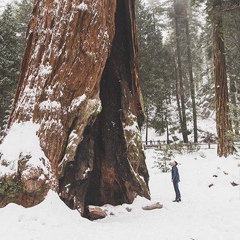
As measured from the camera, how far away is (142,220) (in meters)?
7.12

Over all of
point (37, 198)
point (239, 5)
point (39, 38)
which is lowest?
point (37, 198)

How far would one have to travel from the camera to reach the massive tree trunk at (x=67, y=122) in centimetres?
625

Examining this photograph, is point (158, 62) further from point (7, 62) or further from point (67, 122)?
point (67, 122)

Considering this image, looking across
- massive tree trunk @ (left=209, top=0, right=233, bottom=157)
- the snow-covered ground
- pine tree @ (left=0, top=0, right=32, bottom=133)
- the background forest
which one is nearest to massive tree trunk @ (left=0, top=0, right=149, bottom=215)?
the snow-covered ground

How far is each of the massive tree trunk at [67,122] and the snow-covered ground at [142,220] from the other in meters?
0.47

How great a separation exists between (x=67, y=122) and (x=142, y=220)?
10.2 ft

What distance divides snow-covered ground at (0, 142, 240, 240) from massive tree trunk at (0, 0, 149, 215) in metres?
0.47

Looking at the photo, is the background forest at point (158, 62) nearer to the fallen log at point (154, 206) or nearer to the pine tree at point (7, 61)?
the pine tree at point (7, 61)

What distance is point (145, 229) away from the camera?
6.24 meters

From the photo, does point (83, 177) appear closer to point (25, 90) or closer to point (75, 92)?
point (75, 92)

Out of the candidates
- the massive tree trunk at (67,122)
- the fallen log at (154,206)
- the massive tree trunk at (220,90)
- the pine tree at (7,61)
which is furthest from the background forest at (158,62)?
the fallen log at (154,206)

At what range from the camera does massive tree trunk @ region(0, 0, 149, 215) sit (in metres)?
6.25

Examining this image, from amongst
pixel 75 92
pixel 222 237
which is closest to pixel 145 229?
pixel 222 237

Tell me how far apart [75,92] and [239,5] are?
8766mm
